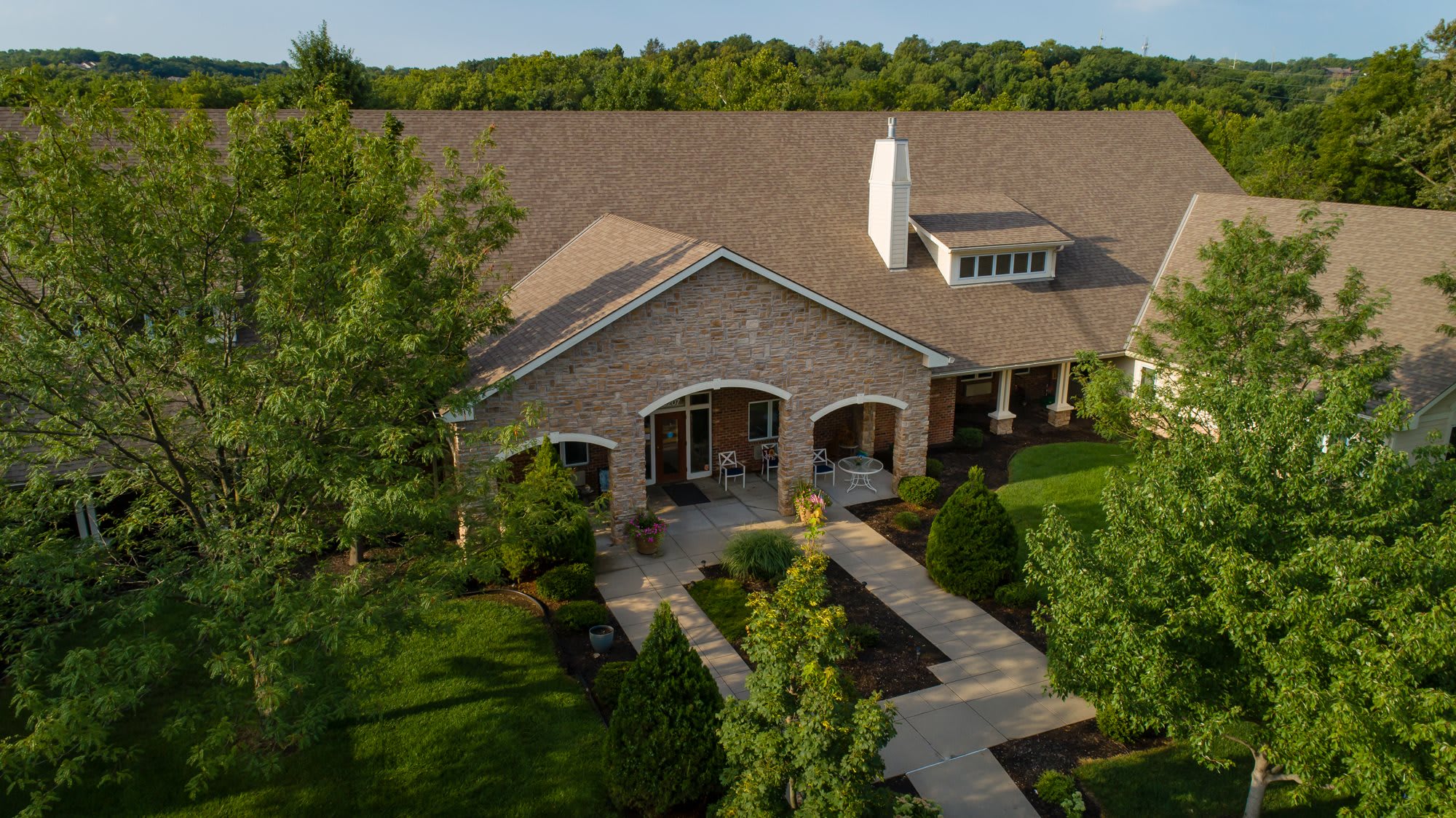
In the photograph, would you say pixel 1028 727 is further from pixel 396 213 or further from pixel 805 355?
pixel 396 213

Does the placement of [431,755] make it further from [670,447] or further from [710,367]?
[670,447]

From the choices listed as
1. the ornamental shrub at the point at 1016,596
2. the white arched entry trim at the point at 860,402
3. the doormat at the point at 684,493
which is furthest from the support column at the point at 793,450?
the ornamental shrub at the point at 1016,596

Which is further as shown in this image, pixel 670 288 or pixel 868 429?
pixel 868 429

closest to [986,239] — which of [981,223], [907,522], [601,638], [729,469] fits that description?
[981,223]

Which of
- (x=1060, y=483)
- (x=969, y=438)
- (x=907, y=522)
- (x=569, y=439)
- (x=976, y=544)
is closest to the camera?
(x=976, y=544)

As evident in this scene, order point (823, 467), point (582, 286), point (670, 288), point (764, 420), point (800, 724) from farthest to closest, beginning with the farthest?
1. point (764, 420)
2. point (823, 467)
3. point (582, 286)
4. point (670, 288)
5. point (800, 724)

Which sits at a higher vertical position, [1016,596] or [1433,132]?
[1433,132]

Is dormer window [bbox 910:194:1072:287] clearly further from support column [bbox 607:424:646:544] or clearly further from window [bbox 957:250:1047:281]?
support column [bbox 607:424:646:544]
